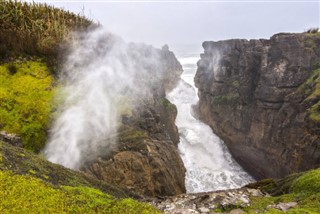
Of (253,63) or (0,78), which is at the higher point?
(253,63)

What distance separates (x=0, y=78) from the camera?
1820cm

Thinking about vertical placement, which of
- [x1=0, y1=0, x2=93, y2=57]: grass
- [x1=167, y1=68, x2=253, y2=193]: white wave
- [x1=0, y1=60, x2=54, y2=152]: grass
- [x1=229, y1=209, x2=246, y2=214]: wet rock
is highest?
[x1=0, y1=0, x2=93, y2=57]: grass

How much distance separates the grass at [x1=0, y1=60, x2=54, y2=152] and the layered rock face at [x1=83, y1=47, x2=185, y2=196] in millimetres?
3601

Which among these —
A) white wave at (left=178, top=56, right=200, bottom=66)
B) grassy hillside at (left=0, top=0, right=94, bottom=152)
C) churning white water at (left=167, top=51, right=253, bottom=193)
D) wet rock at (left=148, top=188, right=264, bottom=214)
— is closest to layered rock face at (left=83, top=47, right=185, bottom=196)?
wet rock at (left=148, top=188, right=264, bottom=214)

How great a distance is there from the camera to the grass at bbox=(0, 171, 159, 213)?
6.76 meters

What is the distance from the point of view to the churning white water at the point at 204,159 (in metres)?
29.9

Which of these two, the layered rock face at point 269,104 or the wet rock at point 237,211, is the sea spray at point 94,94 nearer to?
the wet rock at point 237,211

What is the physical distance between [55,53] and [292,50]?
2356cm

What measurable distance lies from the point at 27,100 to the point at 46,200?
39.0ft

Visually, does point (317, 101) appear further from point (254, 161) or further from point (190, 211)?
point (190, 211)

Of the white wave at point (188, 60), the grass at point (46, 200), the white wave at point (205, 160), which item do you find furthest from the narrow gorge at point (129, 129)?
the white wave at point (188, 60)

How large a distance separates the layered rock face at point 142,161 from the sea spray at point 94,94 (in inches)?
23.1

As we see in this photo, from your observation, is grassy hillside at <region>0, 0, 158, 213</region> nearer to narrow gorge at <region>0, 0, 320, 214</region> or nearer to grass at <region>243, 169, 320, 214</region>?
narrow gorge at <region>0, 0, 320, 214</region>

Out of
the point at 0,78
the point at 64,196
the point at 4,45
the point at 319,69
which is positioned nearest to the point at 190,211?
the point at 64,196
